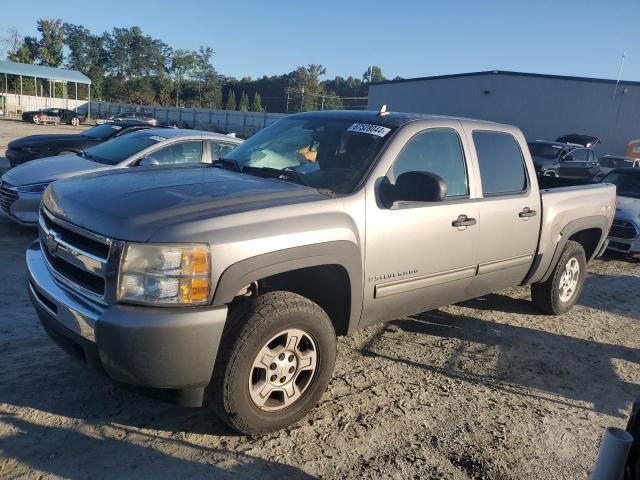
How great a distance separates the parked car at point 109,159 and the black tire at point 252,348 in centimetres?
420

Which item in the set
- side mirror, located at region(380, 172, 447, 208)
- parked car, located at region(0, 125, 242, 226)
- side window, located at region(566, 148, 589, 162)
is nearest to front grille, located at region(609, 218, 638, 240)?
parked car, located at region(0, 125, 242, 226)

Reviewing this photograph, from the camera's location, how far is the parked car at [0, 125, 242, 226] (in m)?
6.86

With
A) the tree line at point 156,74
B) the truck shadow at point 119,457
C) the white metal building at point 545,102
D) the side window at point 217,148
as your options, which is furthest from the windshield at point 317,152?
the tree line at point 156,74

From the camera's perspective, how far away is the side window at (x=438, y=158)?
3.78 m

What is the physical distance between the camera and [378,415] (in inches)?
134

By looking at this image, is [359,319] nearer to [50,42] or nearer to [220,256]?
[220,256]

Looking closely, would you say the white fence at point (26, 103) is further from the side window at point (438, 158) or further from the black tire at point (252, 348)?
the black tire at point (252, 348)

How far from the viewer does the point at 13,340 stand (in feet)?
13.1

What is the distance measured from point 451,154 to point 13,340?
144 inches

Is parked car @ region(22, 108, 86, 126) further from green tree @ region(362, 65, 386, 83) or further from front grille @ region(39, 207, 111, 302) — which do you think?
green tree @ region(362, 65, 386, 83)

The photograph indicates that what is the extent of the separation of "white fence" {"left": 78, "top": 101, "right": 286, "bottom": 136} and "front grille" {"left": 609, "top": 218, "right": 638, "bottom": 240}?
132 feet

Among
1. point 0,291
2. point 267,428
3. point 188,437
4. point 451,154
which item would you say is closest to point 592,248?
point 451,154

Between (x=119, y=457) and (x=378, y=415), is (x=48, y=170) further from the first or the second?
(x=378, y=415)

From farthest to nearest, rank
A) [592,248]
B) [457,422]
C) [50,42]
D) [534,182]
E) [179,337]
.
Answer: [50,42] < [592,248] < [534,182] < [457,422] < [179,337]
